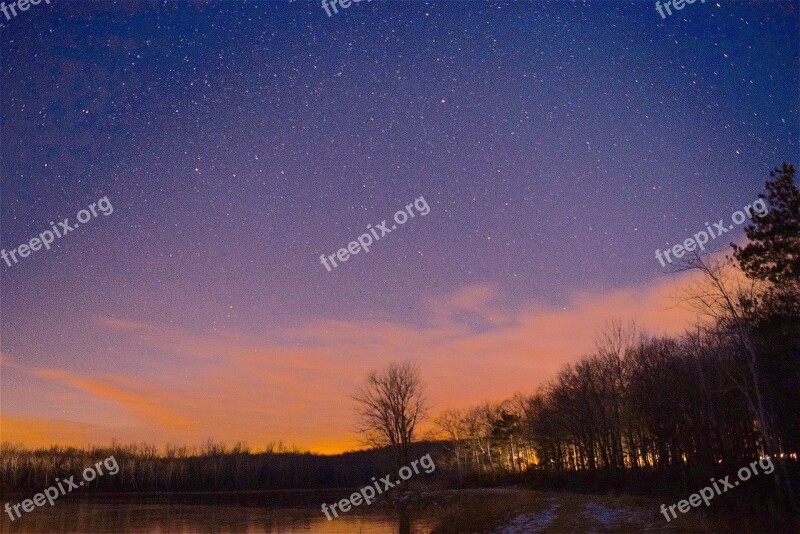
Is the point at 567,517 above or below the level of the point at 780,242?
below

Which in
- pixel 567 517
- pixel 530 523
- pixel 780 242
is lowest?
pixel 530 523

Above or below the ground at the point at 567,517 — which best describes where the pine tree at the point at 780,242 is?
above

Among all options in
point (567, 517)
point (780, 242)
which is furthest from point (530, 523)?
Answer: point (780, 242)

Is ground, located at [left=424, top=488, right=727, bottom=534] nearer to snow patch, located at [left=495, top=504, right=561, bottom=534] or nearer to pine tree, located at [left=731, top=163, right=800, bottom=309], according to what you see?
snow patch, located at [left=495, top=504, right=561, bottom=534]

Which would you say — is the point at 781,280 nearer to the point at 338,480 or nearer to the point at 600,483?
the point at 600,483

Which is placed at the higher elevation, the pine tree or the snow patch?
the pine tree

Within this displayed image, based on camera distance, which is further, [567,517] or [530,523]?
[530,523]

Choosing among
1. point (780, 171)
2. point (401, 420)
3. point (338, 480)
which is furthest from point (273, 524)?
point (338, 480)

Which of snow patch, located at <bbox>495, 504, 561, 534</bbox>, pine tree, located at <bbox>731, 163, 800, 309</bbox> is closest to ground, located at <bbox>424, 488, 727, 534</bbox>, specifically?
snow patch, located at <bbox>495, 504, 561, 534</bbox>

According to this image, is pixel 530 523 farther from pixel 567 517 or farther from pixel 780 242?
pixel 780 242

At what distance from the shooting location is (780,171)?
27656 mm

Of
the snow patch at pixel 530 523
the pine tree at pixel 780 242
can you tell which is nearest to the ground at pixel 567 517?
the snow patch at pixel 530 523

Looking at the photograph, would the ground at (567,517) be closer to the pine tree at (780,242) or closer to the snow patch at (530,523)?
the snow patch at (530,523)

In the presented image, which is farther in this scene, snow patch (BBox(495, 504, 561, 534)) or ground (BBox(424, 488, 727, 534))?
snow patch (BBox(495, 504, 561, 534))
